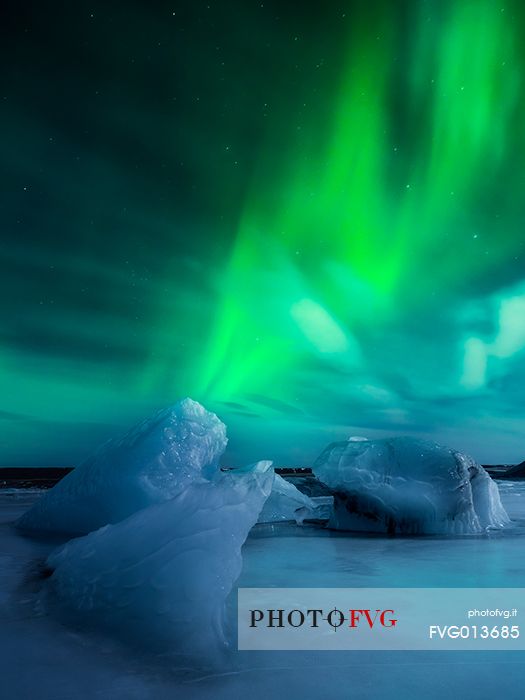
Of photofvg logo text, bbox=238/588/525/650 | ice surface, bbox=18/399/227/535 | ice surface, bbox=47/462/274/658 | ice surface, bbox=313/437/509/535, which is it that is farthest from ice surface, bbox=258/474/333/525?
ice surface, bbox=47/462/274/658

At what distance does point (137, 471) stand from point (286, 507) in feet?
9.63

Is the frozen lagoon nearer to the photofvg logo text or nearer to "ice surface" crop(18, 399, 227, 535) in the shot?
the photofvg logo text

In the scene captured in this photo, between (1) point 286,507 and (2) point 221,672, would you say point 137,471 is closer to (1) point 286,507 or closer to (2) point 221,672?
(1) point 286,507

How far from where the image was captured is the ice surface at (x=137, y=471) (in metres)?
5.91

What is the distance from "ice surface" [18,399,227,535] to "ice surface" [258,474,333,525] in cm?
155

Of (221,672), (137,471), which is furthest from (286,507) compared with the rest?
(221,672)

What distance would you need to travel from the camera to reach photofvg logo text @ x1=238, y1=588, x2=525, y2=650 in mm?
2170

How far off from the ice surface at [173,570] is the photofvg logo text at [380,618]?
0.66 ft

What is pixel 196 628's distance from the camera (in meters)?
2.22

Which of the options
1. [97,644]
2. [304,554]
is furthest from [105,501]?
[97,644]

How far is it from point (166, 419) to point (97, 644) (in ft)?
14.6

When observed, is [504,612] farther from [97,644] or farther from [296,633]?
[97,644]

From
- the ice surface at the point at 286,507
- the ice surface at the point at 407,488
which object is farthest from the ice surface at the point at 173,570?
the ice surface at the point at 286,507

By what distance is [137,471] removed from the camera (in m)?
5.93
